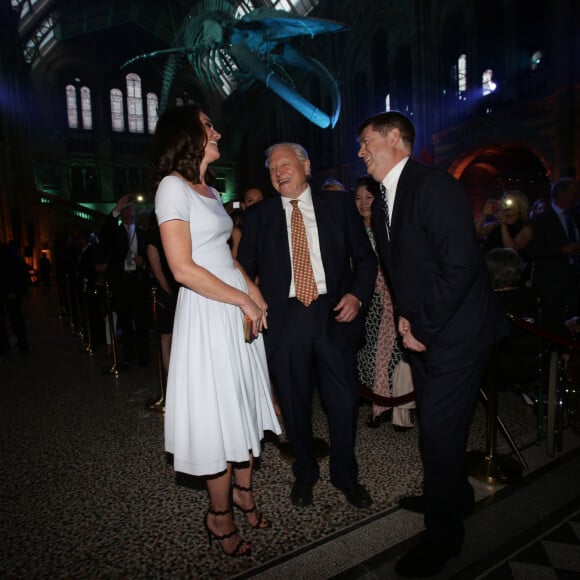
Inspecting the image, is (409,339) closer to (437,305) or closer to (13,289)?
(437,305)

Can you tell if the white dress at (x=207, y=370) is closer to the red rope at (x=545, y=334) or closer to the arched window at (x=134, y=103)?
the red rope at (x=545, y=334)

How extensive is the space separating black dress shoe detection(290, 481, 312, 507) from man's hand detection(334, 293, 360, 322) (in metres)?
0.86

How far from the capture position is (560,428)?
268 cm

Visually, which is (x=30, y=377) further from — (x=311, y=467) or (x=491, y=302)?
(x=491, y=302)

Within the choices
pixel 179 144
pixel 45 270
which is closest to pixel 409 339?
pixel 179 144

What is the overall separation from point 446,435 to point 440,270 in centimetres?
65

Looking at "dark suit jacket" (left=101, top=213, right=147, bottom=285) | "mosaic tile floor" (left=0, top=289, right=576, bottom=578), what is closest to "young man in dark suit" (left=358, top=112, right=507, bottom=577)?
"mosaic tile floor" (left=0, top=289, right=576, bottom=578)

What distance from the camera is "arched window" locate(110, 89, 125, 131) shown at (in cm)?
2706

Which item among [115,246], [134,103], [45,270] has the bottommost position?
[45,270]

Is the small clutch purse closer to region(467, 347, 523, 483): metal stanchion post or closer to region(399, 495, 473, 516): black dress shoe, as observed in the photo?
region(399, 495, 473, 516): black dress shoe

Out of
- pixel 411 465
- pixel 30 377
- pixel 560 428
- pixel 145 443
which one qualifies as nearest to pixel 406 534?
pixel 411 465

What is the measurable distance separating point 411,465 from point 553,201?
105 inches

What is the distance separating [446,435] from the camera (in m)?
1.74

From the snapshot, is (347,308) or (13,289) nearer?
(347,308)
